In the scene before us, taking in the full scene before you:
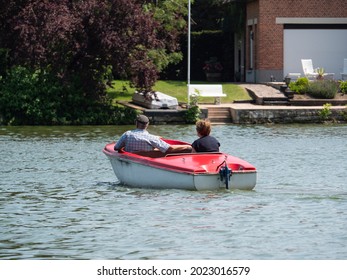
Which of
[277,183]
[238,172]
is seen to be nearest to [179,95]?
[277,183]

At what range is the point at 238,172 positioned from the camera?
21.3 m

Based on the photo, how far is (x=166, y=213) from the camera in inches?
787

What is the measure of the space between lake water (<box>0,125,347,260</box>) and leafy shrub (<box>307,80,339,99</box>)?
13.3 m

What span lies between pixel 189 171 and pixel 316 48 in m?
31.5

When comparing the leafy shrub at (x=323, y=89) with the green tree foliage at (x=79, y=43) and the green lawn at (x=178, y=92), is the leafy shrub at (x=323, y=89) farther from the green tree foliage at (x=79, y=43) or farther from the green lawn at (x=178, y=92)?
the green tree foliage at (x=79, y=43)

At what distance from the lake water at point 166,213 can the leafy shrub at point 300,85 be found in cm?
1423

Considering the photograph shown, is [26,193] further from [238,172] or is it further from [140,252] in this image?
[140,252]

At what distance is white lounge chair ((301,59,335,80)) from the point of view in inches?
1929

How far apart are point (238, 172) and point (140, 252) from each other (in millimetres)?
5203

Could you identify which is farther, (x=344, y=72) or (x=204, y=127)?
(x=344, y=72)

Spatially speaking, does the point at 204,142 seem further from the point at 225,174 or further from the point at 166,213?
the point at 166,213

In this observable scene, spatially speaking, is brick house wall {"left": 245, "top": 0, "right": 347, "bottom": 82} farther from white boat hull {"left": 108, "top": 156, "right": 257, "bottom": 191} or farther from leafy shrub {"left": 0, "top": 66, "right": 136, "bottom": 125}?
white boat hull {"left": 108, "top": 156, "right": 257, "bottom": 191}

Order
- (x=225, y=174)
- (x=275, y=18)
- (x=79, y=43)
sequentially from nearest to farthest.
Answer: (x=225, y=174) → (x=79, y=43) → (x=275, y=18)

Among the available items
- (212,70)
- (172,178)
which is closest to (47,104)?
(212,70)
